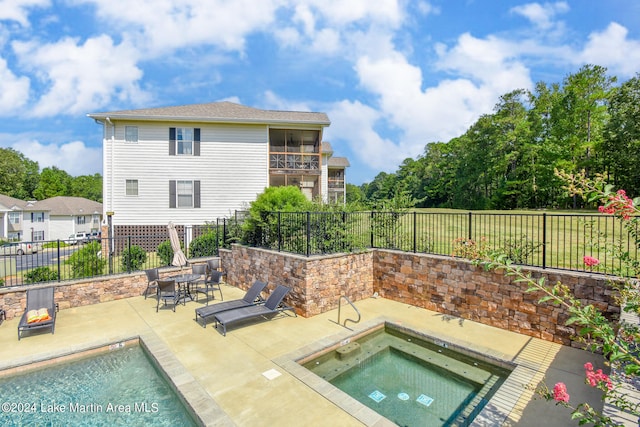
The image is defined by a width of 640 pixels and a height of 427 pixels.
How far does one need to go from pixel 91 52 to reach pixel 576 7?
1977 centimetres

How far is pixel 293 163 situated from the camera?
763 inches

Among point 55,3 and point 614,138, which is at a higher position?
point 55,3

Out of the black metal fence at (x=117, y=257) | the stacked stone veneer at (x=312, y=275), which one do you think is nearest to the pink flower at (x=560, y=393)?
the stacked stone veneer at (x=312, y=275)

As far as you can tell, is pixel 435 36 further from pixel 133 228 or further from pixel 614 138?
pixel 614 138

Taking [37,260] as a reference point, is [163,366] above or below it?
below

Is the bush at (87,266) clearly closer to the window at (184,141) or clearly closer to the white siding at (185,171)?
the white siding at (185,171)

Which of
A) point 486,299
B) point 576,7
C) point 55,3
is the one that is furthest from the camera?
point 55,3

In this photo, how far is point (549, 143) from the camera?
103 ft

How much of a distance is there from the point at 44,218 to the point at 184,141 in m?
Result: 36.6

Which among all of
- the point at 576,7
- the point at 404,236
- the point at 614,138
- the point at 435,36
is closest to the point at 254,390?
the point at 404,236

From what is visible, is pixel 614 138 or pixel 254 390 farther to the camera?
pixel 614 138

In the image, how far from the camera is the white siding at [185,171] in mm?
16906

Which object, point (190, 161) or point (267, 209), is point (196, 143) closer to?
point (190, 161)

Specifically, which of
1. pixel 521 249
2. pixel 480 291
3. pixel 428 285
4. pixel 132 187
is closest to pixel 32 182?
pixel 132 187
